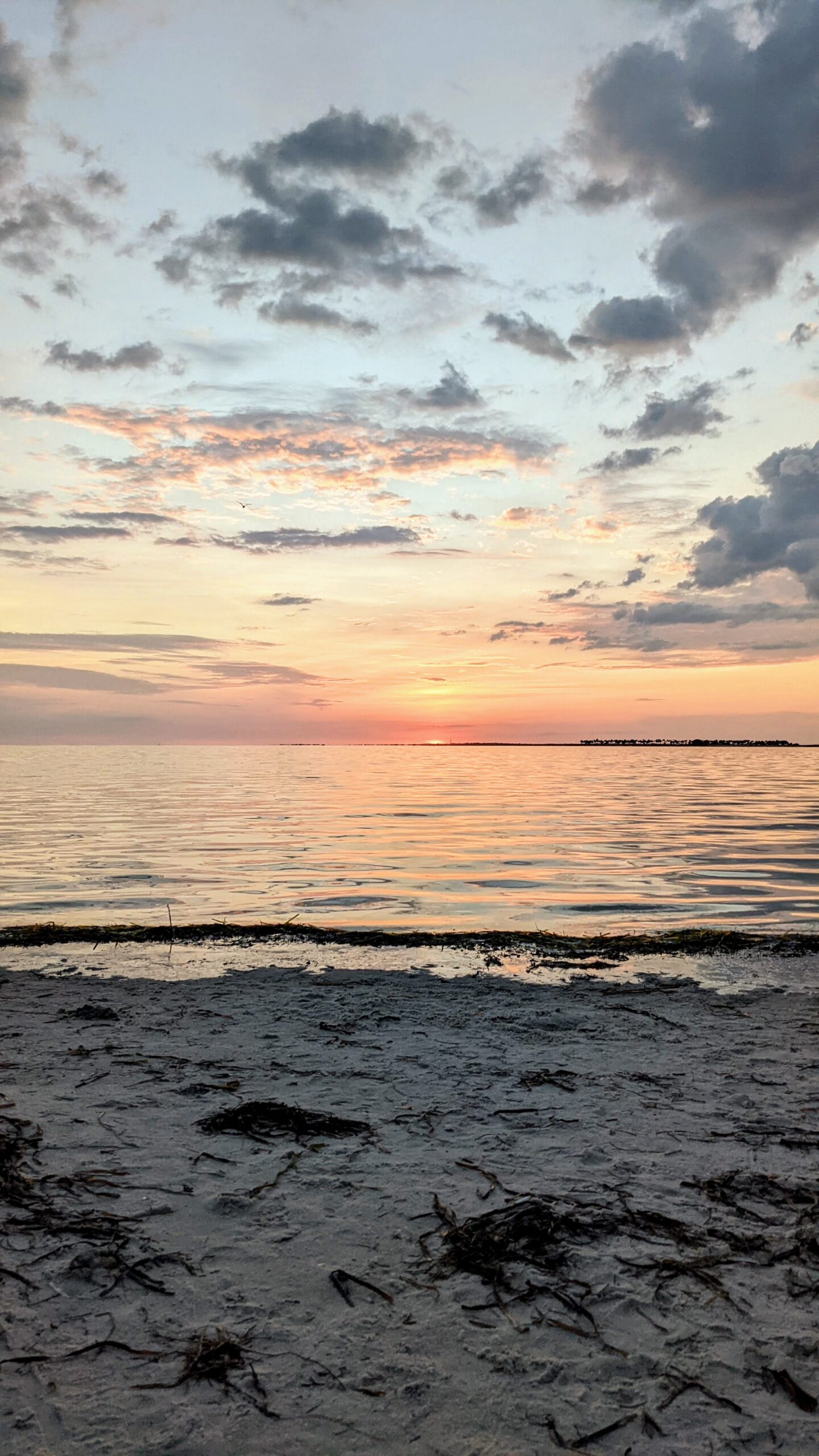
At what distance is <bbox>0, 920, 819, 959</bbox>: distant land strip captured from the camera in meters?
11.5

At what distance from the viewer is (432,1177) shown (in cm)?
470

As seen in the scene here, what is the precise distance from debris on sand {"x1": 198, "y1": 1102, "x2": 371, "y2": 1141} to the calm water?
26.2 ft

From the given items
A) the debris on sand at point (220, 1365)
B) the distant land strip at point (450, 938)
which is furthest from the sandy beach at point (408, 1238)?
the distant land strip at point (450, 938)

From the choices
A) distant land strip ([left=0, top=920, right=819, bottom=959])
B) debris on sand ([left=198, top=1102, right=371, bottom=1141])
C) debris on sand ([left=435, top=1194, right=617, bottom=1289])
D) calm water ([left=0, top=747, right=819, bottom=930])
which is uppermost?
debris on sand ([left=435, top=1194, right=617, bottom=1289])

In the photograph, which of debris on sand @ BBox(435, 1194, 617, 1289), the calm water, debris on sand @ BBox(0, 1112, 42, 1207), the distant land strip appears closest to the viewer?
debris on sand @ BBox(435, 1194, 617, 1289)

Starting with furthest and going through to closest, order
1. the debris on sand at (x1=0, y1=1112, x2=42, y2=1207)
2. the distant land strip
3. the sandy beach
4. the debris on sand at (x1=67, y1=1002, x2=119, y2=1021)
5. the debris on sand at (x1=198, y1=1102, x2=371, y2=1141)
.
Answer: the distant land strip, the debris on sand at (x1=67, y1=1002, x2=119, y2=1021), the debris on sand at (x1=198, y1=1102, x2=371, y2=1141), the debris on sand at (x1=0, y1=1112, x2=42, y2=1207), the sandy beach

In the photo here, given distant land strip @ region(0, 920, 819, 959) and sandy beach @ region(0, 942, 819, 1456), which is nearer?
sandy beach @ region(0, 942, 819, 1456)

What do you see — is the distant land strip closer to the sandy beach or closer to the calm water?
the calm water

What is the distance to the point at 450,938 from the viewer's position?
12.1 m

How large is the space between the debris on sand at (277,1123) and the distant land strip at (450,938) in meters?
6.13

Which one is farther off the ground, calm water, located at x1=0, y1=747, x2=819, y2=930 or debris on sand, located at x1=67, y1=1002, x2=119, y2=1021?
debris on sand, located at x1=67, y1=1002, x2=119, y2=1021

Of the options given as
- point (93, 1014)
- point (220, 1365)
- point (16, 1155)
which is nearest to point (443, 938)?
point (93, 1014)

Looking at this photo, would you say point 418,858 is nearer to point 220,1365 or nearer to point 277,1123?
point 277,1123

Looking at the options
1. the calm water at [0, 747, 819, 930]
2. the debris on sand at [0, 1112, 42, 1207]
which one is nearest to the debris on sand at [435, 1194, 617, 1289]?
the debris on sand at [0, 1112, 42, 1207]
